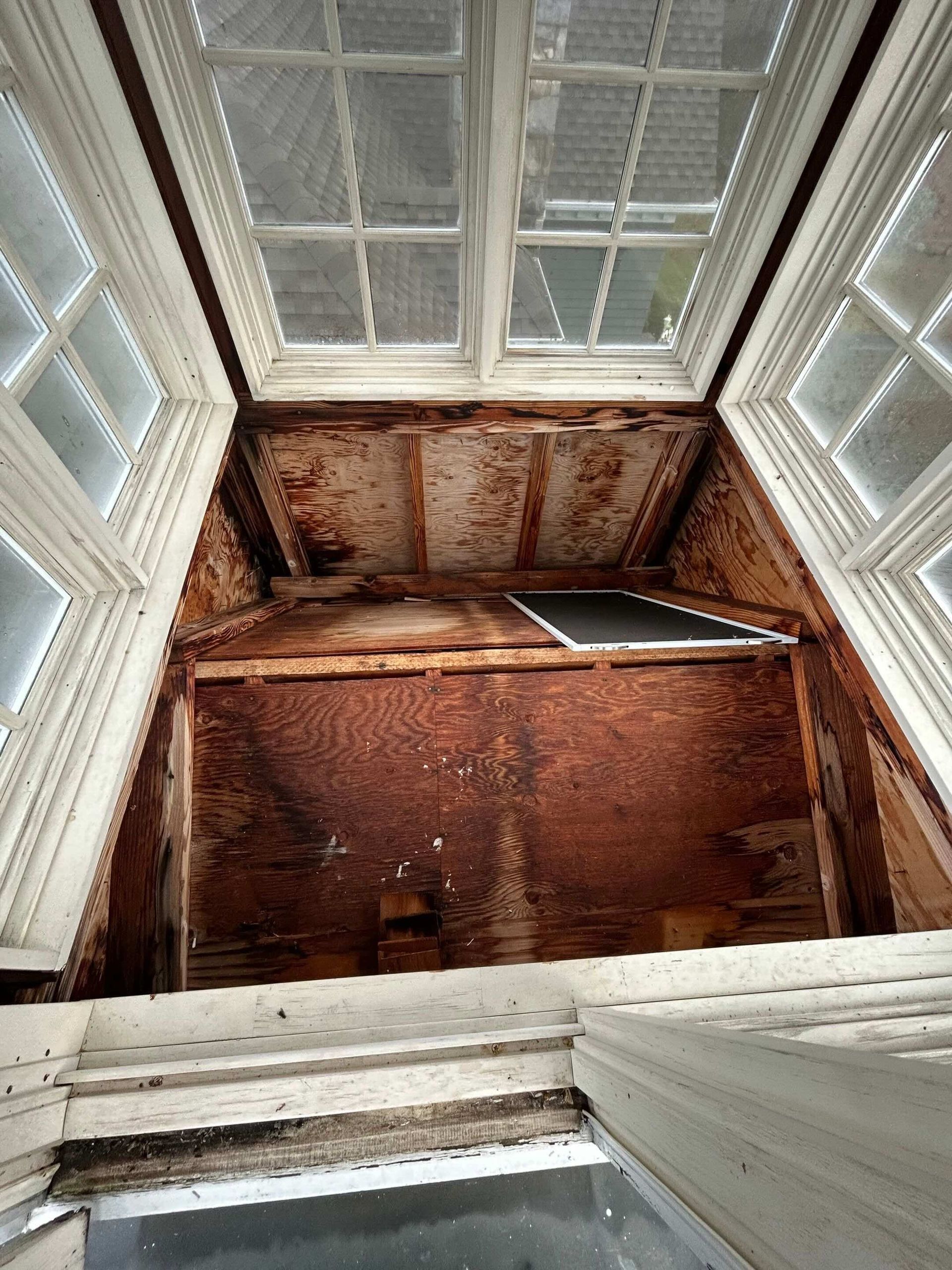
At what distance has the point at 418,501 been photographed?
267cm

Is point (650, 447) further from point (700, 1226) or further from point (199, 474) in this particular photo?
point (700, 1226)

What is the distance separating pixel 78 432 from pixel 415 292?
1.26 metres

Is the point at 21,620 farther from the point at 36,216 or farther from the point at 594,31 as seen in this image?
the point at 594,31

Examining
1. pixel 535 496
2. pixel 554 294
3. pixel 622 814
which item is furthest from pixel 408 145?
pixel 622 814

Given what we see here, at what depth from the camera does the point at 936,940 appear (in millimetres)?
1130

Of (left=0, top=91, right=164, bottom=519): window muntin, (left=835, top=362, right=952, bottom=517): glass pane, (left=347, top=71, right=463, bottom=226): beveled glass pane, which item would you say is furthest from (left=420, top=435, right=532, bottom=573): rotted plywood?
(left=835, top=362, right=952, bottom=517): glass pane


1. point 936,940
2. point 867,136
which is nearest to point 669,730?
point 936,940

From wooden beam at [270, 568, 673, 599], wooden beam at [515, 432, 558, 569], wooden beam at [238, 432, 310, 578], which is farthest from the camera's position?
wooden beam at [270, 568, 673, 599]

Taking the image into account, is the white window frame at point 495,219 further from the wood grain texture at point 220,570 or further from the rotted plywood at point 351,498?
the wood grain texture at point 220,570

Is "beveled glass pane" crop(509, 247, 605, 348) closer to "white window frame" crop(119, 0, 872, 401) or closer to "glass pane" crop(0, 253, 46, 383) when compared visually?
"white window frame" crop(119, 0, 872, 401)

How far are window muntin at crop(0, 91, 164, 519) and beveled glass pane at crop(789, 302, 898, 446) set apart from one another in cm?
223

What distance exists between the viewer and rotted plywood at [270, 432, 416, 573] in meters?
2.46

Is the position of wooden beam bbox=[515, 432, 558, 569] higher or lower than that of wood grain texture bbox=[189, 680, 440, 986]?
higher

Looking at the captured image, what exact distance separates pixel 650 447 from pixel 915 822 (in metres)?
1.78
